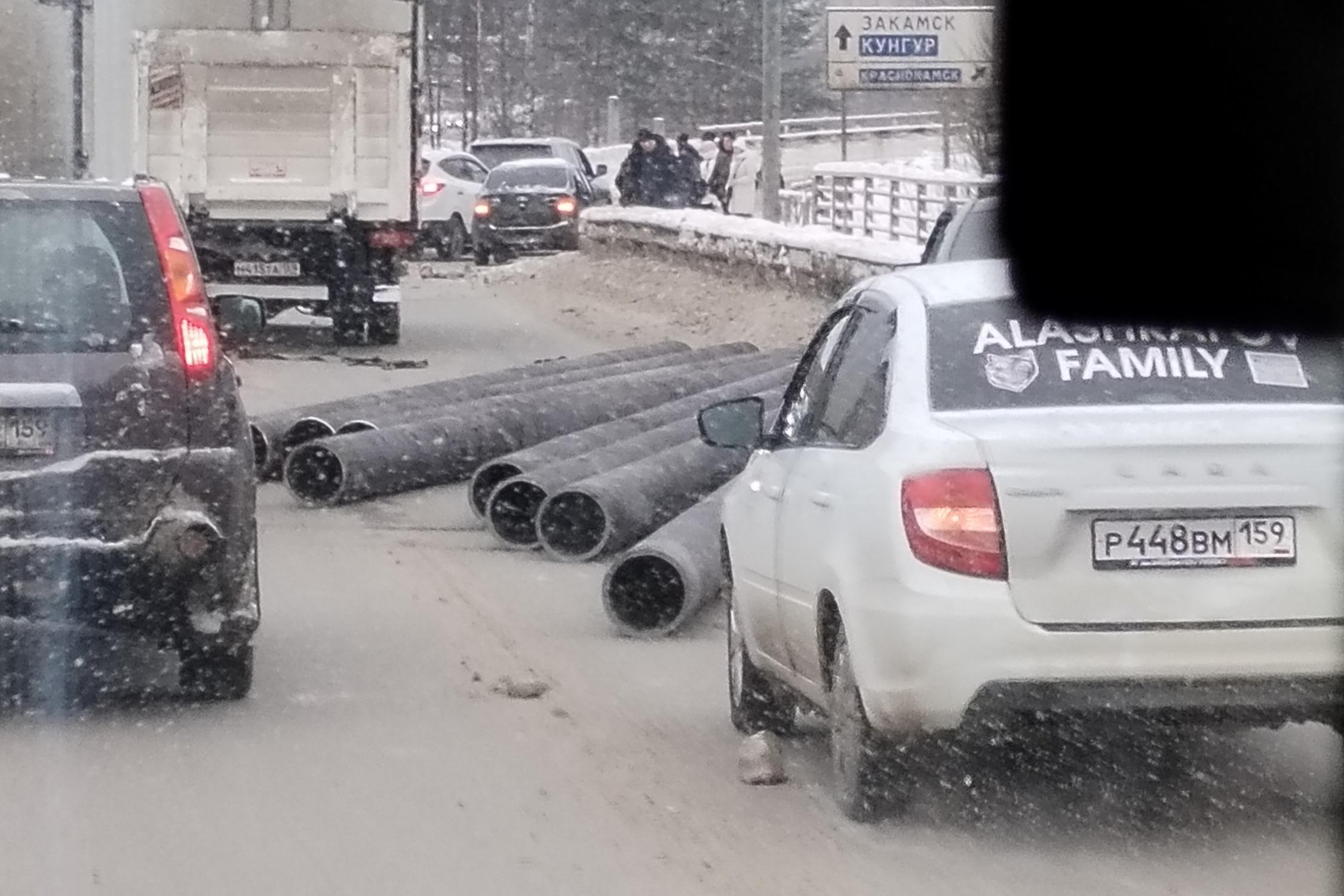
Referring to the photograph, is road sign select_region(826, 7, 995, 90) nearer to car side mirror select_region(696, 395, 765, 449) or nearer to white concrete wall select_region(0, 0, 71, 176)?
white concrete wall select_region(0, 0, 71, 176)

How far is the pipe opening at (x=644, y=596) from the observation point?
30.8 feet

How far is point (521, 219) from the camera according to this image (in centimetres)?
3675

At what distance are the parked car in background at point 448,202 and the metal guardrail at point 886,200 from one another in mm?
5510

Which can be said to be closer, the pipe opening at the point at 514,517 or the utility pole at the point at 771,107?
the pipe opening at the point at 514,517

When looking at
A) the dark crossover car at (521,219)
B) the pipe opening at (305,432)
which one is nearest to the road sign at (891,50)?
the dark crossover car at (521,219)

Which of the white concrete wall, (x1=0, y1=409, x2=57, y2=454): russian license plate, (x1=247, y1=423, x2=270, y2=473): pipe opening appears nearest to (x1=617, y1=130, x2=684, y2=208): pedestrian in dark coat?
the white concrete wall

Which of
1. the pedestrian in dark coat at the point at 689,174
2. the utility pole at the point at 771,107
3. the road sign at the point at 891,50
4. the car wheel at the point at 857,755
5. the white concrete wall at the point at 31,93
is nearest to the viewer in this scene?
the car wheel at the point at 857,755

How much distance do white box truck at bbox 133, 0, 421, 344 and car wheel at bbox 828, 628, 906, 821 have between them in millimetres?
15618

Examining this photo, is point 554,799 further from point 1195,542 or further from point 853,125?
point 853,125

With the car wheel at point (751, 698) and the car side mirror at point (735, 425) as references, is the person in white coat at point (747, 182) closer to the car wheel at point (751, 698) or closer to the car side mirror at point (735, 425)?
the car wheel at point (751, 698)

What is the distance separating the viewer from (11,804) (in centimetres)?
654

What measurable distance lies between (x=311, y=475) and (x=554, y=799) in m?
6.65

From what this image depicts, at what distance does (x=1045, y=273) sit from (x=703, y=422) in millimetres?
2658

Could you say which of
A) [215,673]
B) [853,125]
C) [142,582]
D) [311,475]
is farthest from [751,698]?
[853,125]
